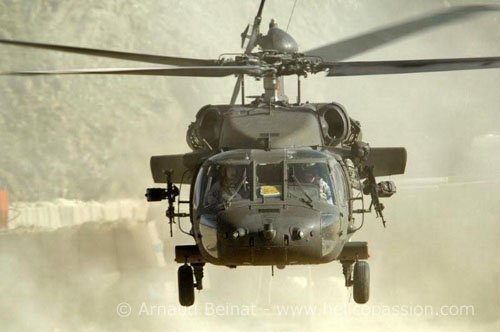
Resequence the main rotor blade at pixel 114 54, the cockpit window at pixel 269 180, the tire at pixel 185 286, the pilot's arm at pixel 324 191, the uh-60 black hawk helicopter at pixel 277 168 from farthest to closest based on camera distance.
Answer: the tire at pixel 185 286 < the pilot's arm at pixel 324 191 < the cockpit window at pixel 269 180 < the main rotor blade at pixel 114 54 < the uh-60 black hawk helicopter at pixel 277 168

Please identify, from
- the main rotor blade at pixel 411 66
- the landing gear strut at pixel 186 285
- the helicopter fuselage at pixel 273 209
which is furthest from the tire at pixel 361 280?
the main rotor blade at pixel 411 66

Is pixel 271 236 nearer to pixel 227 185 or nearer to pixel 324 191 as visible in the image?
pixel 227 185

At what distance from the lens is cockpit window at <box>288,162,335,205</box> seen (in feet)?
48.0

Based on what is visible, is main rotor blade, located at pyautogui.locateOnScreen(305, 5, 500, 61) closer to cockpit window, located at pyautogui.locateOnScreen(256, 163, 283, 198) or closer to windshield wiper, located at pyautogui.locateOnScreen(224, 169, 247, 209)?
cockpit window, located at pyautogui.locateOnScreen(256, 163, 283, 198)

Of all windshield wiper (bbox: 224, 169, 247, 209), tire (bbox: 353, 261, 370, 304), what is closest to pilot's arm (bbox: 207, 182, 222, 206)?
windshield wiper (bbox: 224, 169, 247, 209)

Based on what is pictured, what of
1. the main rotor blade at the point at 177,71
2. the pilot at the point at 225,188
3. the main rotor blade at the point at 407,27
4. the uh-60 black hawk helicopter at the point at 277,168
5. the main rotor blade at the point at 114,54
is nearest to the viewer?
the uh-60 black hawk helicopter at the point at 277,168

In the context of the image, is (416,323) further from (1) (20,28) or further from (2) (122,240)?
(1) (20,28)

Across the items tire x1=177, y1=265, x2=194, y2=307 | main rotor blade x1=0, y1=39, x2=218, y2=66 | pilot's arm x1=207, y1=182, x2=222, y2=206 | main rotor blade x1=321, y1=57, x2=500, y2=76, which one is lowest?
tire x1=177, y1=265, x2=194, y2=307

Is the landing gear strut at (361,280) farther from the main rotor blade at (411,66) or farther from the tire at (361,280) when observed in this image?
the main rotor blade at (411,66)

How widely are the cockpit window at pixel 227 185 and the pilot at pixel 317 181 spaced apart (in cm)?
78

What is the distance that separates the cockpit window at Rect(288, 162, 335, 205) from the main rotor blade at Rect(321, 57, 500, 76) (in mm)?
1813

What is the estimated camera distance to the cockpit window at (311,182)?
14617 mm

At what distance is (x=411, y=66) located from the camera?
15672 millimetres

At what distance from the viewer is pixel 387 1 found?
5316cm
